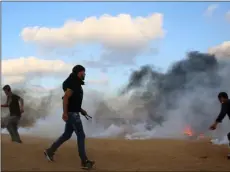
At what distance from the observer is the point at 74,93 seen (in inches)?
268

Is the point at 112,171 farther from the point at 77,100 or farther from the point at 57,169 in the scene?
the point at 77,100

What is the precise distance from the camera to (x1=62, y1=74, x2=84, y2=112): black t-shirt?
680 centimetres

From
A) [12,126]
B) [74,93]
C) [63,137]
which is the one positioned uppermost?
[74,93]

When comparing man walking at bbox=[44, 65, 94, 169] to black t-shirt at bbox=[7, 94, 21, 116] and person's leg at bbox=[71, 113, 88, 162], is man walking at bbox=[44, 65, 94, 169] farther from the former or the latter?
black t-shirt at bbox=[7, 94, 21, 116]

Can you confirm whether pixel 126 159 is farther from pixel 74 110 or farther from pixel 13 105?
pixel 13 105

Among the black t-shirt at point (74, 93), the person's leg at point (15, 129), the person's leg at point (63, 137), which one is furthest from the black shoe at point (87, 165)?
the person's leg at point (15, 129)

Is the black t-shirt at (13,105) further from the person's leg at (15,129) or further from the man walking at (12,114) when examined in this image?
the person's leg at (15,129)

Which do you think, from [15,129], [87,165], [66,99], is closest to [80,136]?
[87,165]

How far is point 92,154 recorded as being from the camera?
8.57 metres

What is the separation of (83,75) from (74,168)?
1.73m

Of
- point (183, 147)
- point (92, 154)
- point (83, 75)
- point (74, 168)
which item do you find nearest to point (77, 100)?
point (83, 75)

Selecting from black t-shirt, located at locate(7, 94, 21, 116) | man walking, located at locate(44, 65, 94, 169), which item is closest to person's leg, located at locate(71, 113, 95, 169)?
man walking, located at locate(44, 65, 94, 169)

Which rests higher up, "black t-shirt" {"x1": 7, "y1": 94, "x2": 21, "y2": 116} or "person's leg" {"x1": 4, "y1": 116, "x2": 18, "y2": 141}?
"black t-shirt" {"x1": 7, "y1": 94, "x2": 21, "y2": 116}

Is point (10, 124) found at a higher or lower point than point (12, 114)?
lower
